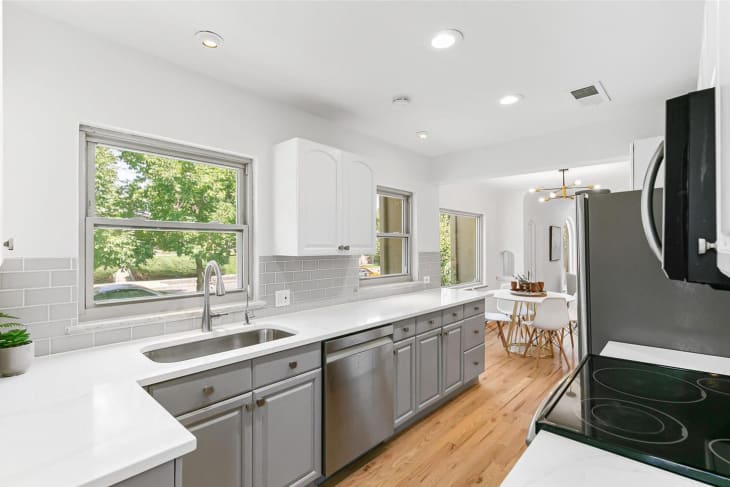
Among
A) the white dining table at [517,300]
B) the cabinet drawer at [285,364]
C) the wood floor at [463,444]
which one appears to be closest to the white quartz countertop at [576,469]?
the cabinet drawer at [285,364]

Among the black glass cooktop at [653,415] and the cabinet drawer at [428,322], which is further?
the cabinet drawer at [428,322]

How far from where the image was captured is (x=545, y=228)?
24.3 ft

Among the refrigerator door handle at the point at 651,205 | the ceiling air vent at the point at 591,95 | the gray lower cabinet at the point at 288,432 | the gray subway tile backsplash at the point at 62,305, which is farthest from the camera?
the ceiling air vent at the point at 591,95

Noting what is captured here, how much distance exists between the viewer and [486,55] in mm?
2117

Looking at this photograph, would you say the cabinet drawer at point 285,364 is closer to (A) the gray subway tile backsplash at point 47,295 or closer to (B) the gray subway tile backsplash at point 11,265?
(A) the gray subway tile backsplash at point 47,295

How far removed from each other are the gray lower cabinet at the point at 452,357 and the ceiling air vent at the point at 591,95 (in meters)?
1.95

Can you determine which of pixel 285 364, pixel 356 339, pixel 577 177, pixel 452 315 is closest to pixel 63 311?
pixel 285 364

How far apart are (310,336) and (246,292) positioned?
76 centimetres

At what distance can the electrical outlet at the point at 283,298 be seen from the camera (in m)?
2.70

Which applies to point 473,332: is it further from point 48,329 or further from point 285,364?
point 48,329

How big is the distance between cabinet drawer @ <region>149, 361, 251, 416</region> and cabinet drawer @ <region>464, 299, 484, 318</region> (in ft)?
7.24

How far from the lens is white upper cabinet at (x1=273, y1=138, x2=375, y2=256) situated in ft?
8.33

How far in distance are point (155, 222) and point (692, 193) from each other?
2.33 m

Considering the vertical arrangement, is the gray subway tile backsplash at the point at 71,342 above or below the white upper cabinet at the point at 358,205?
below
